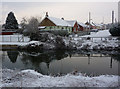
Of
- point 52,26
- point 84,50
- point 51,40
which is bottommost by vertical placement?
point 84,50

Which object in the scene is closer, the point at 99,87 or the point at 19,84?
the point at 99,87

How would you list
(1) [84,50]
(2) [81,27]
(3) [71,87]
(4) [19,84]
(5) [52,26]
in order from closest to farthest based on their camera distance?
1. (3) [71,87]
2. (4) [19,84]
3. (1) [84,50]
4. (5) [52,26]
5. (2) [81,27]

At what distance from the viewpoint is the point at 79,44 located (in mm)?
22719

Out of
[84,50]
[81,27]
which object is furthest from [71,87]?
[81,27]

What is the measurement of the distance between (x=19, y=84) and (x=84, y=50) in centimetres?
1603

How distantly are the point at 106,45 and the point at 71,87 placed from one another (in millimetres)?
17588

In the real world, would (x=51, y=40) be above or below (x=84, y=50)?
above

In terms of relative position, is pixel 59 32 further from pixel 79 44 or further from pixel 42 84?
pixel 42 84

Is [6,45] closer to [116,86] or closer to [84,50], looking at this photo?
[84,50]

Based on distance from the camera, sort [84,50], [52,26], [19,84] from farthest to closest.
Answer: [52,26] → [84,50] → [19,84]

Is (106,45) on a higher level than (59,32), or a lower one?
lower

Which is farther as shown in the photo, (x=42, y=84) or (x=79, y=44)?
(x=79, y=44)

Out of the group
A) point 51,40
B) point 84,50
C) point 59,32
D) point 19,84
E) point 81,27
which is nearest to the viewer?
point 19,84

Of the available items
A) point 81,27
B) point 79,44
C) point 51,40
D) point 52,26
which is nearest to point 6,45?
point 51,40
